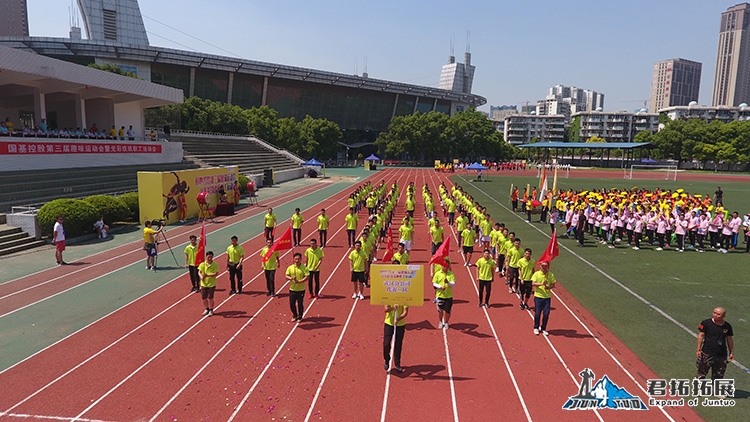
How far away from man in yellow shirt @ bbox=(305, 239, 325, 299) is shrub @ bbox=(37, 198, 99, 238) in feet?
34.4

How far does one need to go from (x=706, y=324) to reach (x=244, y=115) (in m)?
58.7

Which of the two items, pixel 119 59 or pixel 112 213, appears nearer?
pixel 112 213

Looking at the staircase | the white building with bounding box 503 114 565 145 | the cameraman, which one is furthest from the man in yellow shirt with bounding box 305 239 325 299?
the white building with bounding box 503 114 565 145

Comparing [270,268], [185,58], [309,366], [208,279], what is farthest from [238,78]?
[309,366]

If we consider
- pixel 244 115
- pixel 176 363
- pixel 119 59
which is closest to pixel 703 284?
pixel 176 363

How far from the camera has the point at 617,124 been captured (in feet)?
402

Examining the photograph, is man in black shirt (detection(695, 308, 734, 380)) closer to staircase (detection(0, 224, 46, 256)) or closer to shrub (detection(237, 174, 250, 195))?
staircase (detection(0, 224, 46, 256))

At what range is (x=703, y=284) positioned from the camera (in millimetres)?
11430

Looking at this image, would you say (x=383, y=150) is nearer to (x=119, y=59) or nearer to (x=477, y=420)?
(x=119, y=59)

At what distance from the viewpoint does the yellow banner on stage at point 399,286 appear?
668cm

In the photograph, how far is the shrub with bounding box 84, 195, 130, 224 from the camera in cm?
1728

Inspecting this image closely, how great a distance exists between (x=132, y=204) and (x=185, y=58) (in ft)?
172

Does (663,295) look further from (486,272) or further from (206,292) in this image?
(206,292)

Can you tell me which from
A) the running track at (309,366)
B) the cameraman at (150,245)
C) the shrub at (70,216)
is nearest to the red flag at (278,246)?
the running track at (309,366)
